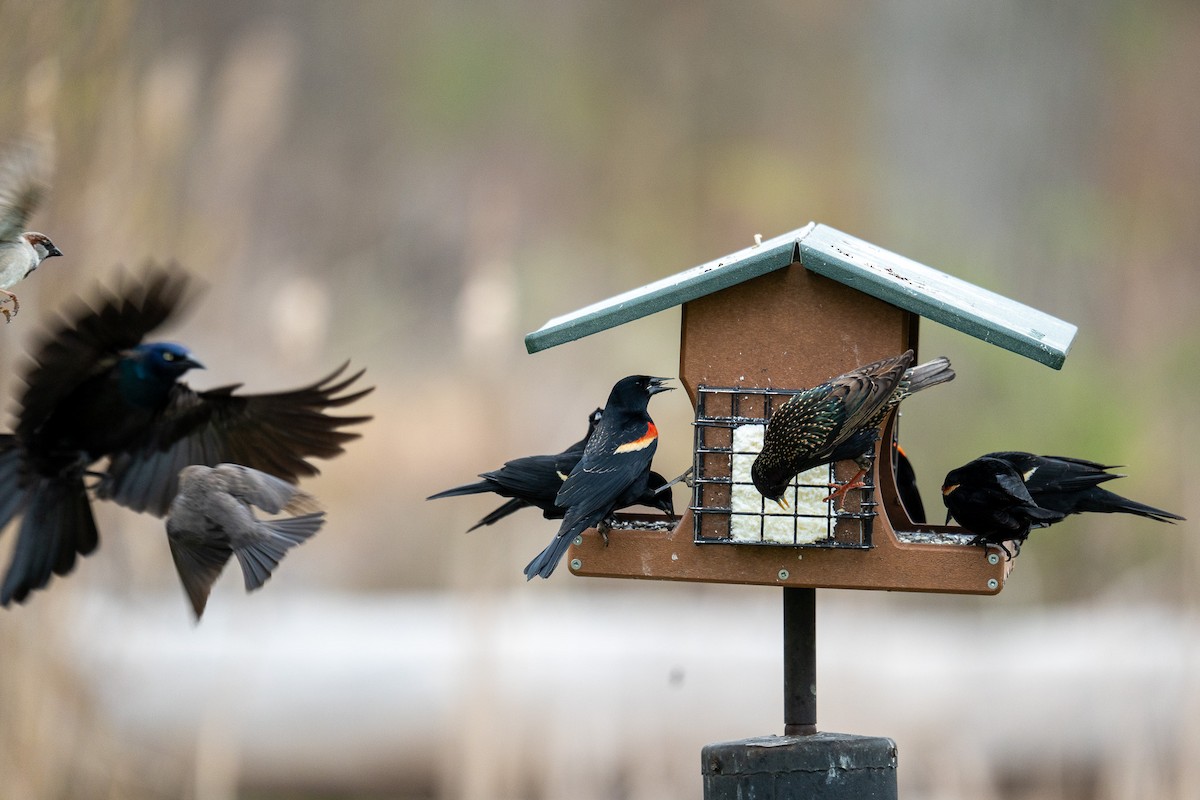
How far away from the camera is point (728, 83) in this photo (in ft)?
36.1

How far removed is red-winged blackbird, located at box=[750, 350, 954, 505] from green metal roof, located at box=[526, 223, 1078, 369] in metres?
0.15

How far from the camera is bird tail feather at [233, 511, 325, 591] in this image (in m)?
3.58

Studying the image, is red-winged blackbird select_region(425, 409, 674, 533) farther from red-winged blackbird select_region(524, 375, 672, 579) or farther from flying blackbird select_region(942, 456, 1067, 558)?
flying blackbird select_region(942, 456, 1067, 558)

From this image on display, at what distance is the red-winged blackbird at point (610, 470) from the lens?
3.26m

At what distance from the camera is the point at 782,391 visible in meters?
3.42

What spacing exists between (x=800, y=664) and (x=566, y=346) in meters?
4.75

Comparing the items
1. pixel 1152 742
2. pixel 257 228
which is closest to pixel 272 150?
pixel 257 228

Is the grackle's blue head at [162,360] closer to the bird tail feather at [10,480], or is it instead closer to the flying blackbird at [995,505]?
the bird tail feather at [10,480]

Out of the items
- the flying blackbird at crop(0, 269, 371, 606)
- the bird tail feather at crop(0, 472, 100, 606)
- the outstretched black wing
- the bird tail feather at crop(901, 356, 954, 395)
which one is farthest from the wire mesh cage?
the bird tail feather at crop(0, 472, 100, 606)

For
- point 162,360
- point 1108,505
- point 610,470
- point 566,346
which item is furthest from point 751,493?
point 566,346

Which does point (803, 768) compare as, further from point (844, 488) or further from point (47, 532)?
point (47, 532)

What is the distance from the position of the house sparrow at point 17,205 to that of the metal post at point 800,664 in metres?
1.98

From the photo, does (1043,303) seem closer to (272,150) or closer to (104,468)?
(272,150)

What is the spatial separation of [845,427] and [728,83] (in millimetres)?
8218
